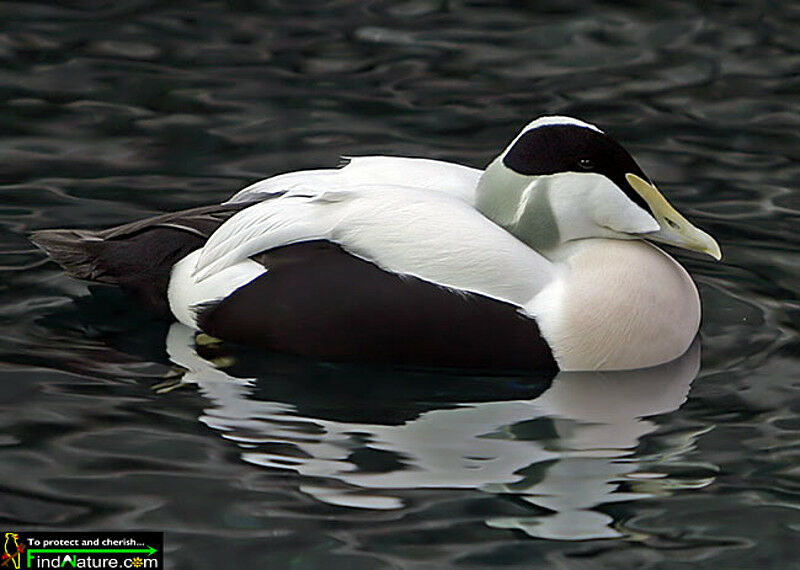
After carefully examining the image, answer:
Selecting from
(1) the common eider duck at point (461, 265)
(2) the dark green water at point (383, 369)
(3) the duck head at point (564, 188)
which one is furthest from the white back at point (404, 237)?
(2) the dark green water at point (383, 369)

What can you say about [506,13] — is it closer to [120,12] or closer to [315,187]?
[120,12]

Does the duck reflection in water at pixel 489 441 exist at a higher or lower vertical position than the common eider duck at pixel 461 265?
lower

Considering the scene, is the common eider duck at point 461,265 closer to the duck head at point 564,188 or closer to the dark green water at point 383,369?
the duck head at point 564,188

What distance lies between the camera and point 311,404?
5.48 m

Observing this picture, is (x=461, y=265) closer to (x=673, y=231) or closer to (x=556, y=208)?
(x=556, y=208)

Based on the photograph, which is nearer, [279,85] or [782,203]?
[782,203]

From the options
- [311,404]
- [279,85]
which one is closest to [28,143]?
[279,85]

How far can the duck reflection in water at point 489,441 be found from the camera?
16.1 ft

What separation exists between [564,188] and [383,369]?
30.2 inches

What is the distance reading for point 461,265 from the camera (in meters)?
5.50

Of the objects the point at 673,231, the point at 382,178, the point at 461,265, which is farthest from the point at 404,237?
the point at 673,231

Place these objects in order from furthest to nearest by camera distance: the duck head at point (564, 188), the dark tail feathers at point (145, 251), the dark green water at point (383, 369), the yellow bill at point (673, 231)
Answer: the dark tail feathers at point (145, 251), the yellow bill at point (673, 231), the duck head at point (564, 188), the dark green water at point (383, 369)

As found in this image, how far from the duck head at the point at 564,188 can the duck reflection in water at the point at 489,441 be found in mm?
446

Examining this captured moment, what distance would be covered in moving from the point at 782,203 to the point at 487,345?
6.84 feet
